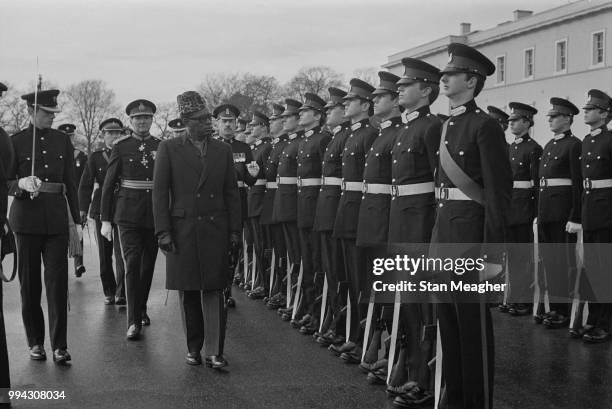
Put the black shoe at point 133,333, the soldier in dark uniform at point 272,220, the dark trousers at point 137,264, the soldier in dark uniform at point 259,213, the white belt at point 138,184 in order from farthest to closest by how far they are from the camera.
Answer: the soldier in dark uniform at point 259,213 < the soldier in dark uniform at point 272,220 < the white belt at point 138,184 < the dark trousers at point 137,264 < the black shoe at point 133,333

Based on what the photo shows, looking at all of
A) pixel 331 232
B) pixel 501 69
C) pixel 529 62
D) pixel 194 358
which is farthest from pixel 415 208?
pixel 501 69

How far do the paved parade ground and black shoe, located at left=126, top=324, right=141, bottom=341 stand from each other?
0.09 meters

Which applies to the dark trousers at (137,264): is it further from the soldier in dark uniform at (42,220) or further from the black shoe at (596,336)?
the black shoe at (596,336)

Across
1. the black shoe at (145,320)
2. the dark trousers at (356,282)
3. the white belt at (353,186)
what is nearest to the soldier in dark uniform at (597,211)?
the dark trousers at (356,282)

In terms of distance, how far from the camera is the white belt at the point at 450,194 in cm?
611

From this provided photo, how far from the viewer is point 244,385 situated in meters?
7.25

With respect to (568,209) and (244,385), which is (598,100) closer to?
(568,209)

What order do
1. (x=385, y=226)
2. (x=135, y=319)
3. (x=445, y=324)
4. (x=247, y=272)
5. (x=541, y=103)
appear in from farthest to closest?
(x=541, y=103) < (x=247, y=272) < (x=135, y=319) < (x=385, y=226) < (x=445, y=324)

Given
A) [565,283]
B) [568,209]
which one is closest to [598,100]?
[568,209]

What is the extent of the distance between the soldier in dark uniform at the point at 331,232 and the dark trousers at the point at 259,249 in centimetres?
331

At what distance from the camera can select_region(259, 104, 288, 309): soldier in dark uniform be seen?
11.6 meters

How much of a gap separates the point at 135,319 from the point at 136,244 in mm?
809

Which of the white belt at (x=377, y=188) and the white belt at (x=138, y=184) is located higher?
the white belt at (x=138, y=184)

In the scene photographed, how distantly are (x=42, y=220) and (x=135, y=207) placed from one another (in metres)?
1.70
